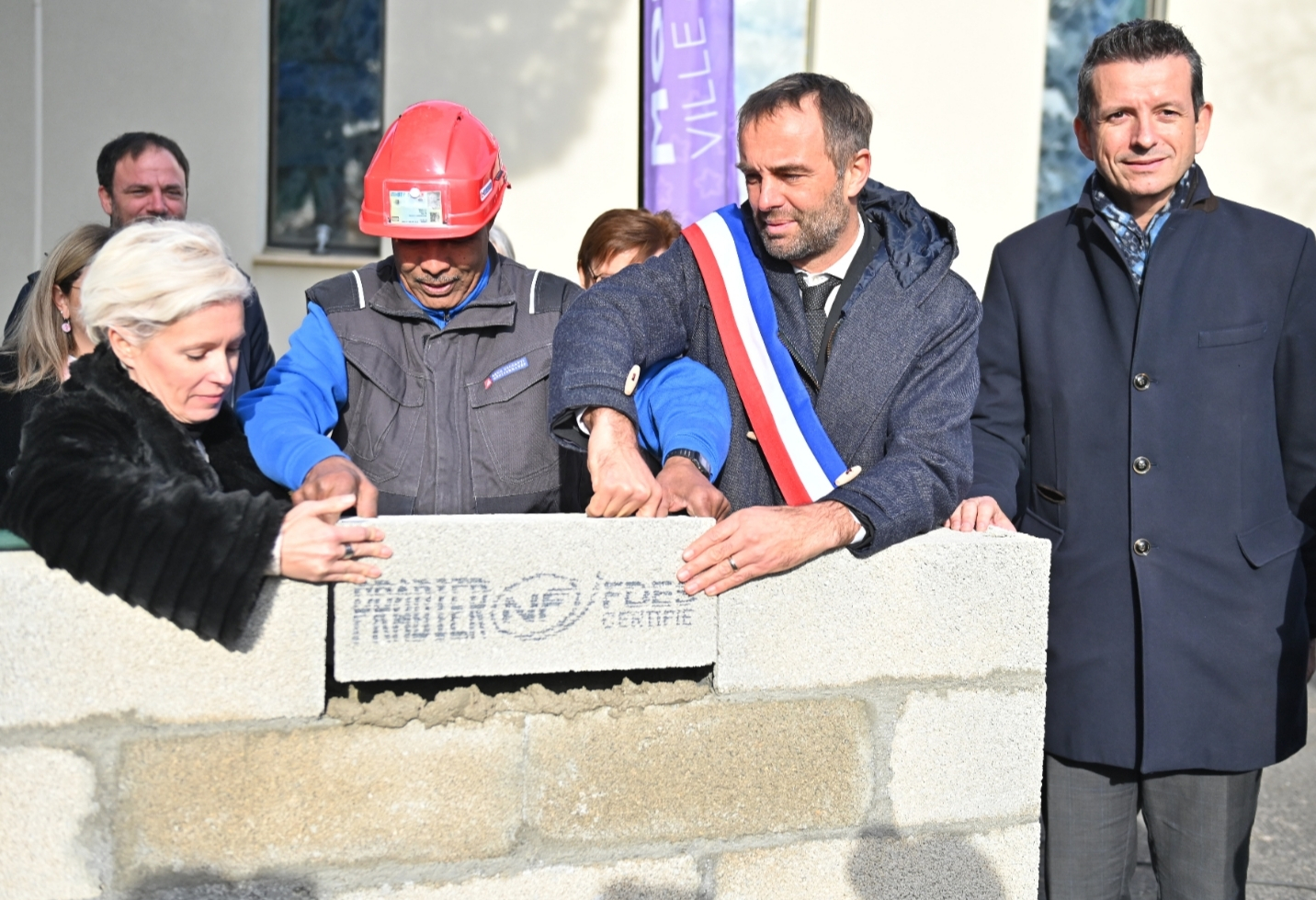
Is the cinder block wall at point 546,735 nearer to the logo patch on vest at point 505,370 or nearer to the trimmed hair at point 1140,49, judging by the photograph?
the logo patch on vest at point 505,370

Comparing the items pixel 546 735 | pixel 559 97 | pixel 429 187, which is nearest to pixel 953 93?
pixel 559 97

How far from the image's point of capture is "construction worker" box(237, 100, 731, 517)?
9.30 feet

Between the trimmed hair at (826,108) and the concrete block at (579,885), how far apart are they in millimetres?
1492

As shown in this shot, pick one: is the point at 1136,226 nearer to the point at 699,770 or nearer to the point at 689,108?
the point at 699,770

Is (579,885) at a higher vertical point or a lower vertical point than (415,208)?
lower

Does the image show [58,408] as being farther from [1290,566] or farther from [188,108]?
[188,108]

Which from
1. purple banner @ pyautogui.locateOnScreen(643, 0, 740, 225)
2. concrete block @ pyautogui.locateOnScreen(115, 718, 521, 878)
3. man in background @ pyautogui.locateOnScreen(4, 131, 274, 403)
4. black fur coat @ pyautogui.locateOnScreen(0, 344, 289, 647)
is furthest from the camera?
purple banner @ pyautogui.locateOnScreen(643, 0, 740, 225)

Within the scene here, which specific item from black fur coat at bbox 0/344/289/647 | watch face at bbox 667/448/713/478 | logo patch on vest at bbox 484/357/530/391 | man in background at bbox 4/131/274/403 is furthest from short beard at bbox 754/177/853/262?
man in background at bbox 4/131/274/403

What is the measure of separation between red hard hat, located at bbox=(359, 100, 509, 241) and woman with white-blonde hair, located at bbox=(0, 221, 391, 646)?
0.42m

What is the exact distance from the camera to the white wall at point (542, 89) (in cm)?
742

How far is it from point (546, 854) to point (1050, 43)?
7541 mm

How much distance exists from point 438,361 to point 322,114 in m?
5.32

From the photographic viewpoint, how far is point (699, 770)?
253 centimetres

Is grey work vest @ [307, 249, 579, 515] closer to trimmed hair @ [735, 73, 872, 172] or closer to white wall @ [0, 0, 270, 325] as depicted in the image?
trimmed hair @ [735, 73, 872, 172]
